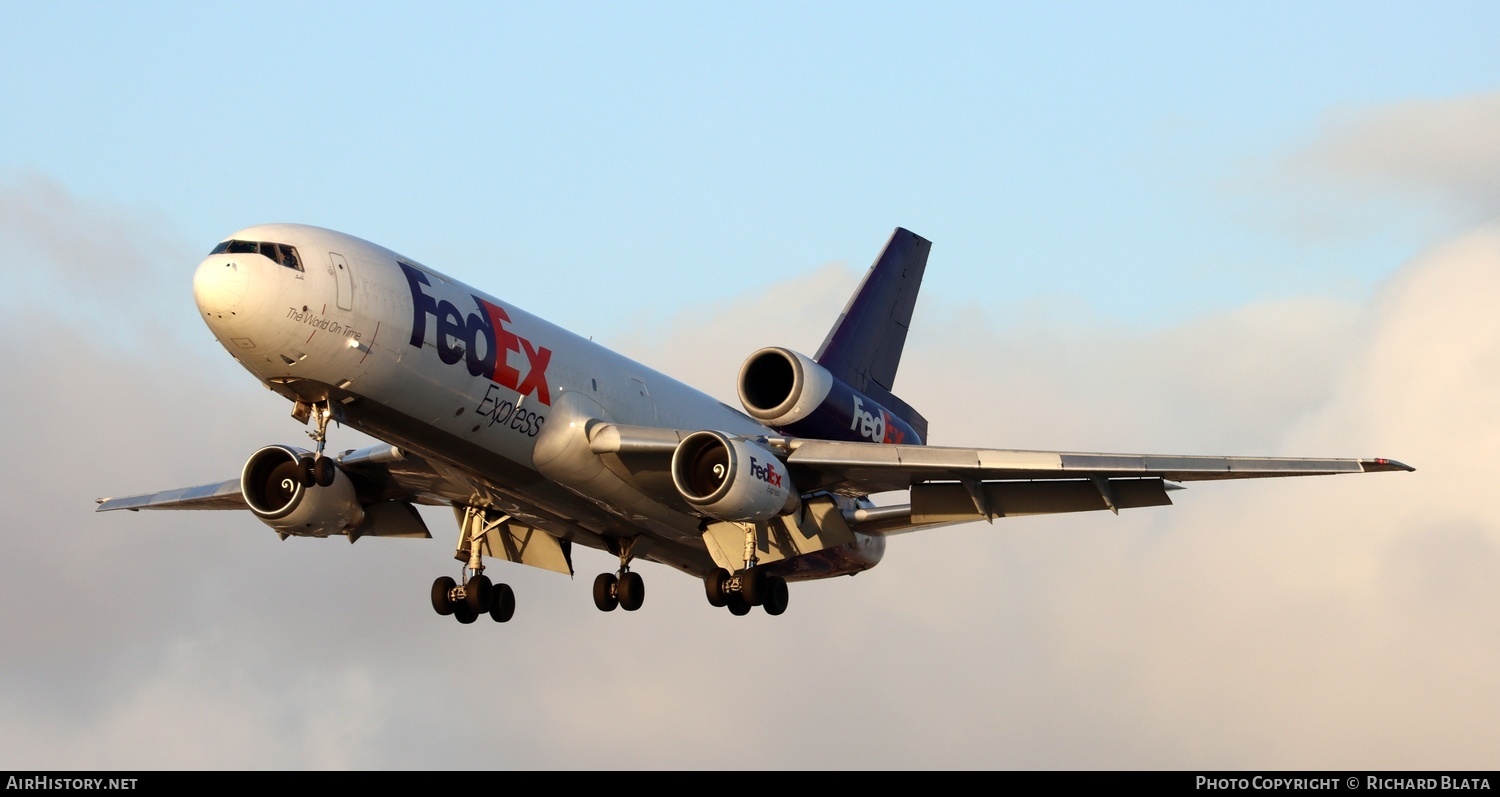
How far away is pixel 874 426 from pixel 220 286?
14.5 metres

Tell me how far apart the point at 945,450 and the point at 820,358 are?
309 inches

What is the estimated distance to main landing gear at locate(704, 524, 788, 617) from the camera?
35.5m

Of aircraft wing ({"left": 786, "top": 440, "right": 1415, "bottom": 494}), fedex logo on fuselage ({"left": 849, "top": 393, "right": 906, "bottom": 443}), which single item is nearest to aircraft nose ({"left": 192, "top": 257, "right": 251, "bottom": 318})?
aircraft wing ({"left": 786, "top": 440, "right": 1415, "bottom": 494})

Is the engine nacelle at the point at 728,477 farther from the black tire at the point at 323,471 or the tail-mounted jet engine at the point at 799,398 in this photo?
the black tire at the point at 323,471

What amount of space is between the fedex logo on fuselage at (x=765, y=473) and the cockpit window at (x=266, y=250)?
335 inches

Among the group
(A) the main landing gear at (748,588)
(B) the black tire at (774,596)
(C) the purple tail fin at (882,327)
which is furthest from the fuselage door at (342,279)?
(C) the purple tail fin at (882,327)

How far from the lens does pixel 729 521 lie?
34.0 metres

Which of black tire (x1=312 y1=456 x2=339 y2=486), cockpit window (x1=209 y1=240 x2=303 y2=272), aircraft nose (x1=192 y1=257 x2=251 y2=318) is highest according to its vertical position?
cockpit window (x1=209 y1=240 x2=303 y2=272)

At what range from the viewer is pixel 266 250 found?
2997 centimetres

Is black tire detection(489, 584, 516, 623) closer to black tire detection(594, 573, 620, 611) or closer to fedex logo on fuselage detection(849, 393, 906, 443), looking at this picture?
black tire detection(594, 573, 620, 611)

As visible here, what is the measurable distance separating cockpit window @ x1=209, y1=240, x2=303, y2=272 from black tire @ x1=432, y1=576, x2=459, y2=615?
926cm

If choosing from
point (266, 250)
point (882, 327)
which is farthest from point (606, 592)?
point (266, 250)

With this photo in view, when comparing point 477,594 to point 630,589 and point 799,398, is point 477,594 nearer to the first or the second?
point 630,589
